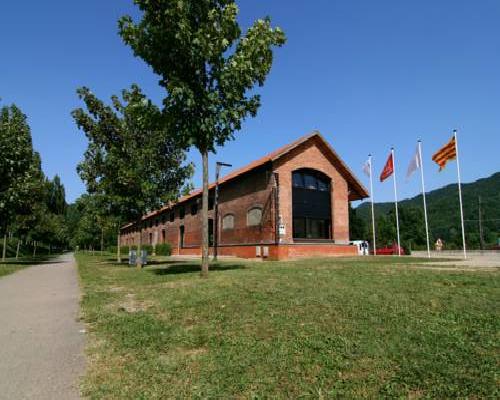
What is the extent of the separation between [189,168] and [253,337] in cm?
1580

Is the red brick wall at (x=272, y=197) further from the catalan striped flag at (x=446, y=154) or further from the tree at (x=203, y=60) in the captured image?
the tree at (x=203, y=60)

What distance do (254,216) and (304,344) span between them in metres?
23.2

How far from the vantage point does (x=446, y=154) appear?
22.9 metres

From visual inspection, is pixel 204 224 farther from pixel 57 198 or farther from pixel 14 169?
pixel 57 198

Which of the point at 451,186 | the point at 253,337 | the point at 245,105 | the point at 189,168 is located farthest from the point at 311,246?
the point at 451,186

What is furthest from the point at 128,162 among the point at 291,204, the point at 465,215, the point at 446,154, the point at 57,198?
the point at 465,215

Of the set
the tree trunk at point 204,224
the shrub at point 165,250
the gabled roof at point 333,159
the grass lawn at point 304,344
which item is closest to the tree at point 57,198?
the shrub at point 165,250

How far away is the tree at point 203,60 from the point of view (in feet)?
37.5

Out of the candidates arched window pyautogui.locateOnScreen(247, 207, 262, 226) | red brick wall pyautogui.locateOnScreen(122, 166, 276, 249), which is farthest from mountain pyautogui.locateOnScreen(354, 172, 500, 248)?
arched window pyautogui.locateOnScreen(247, 207, 262, 226)

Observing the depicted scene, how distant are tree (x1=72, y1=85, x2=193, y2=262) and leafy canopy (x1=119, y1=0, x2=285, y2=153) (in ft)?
23.2

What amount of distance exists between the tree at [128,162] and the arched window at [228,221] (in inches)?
428

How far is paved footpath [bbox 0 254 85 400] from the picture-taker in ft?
12.8

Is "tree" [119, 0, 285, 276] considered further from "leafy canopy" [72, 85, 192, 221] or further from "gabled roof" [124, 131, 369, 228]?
"gabled roof" [124, 131, 369, 228]

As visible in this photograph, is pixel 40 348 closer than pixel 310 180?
Yes
